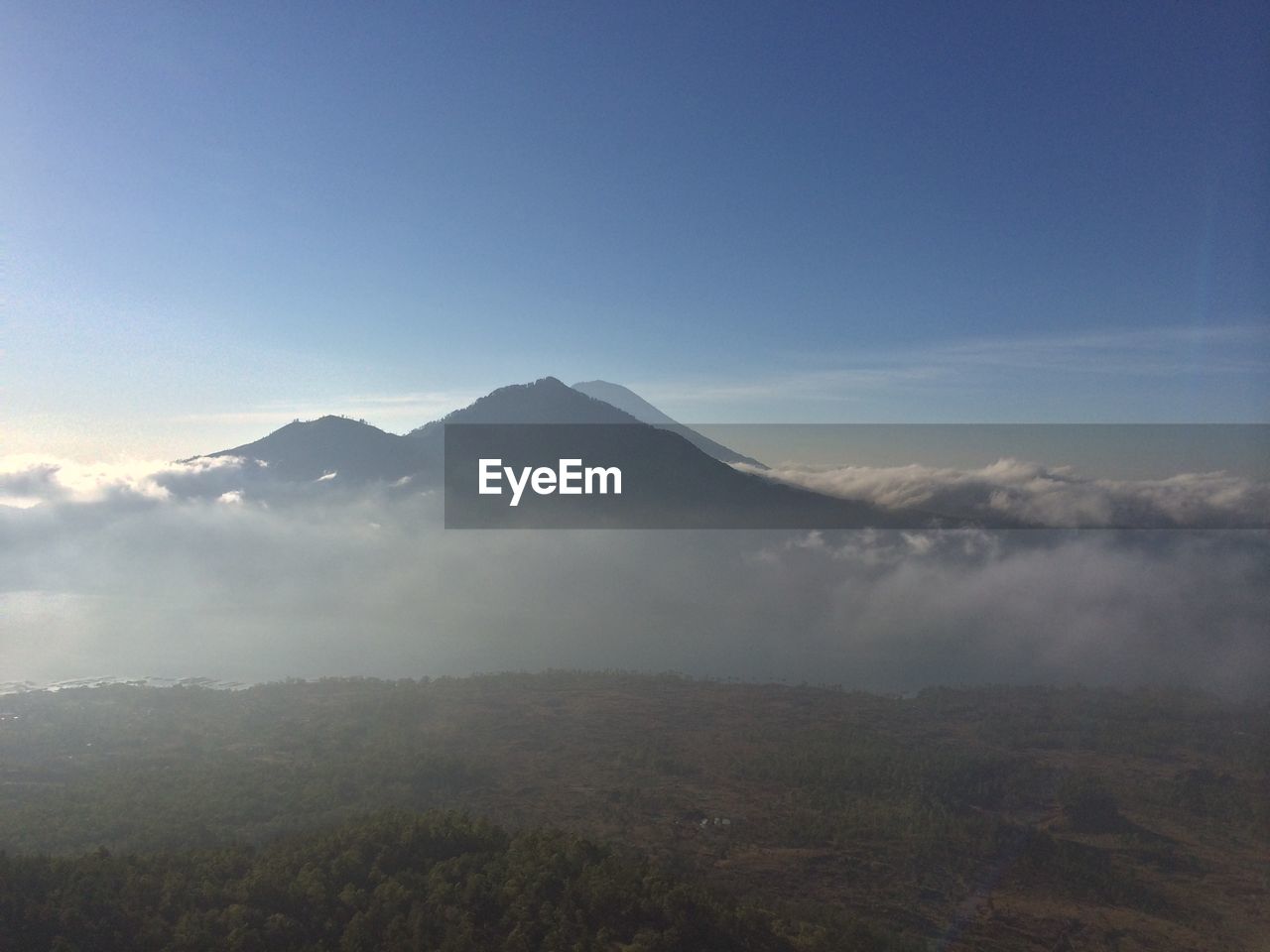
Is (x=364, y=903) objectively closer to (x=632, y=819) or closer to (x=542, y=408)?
(x=632, y=819)

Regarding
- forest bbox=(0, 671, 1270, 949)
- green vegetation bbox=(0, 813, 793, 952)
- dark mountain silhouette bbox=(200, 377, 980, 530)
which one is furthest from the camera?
dark mountain silhouette bbox=(200, 377, 980, 530)

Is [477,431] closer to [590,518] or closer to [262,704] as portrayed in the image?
[590,518]

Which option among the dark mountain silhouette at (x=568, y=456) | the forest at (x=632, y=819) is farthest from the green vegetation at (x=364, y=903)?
the dark mountain silhouette at (x=568, y=456)

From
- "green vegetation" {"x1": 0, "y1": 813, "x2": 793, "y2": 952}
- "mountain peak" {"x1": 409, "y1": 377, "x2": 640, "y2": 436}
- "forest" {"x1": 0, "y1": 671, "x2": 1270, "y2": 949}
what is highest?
"mountain peak" {"x1": 409, "y1": 377, "x2": 640, "y2": 436}

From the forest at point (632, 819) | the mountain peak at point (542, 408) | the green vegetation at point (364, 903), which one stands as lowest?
the forest at point (632, 819)

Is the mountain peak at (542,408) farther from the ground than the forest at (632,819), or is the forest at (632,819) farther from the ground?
the mountain peak at (542,408)

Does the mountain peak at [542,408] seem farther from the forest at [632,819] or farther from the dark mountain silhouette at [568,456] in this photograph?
the forest at [632,819]

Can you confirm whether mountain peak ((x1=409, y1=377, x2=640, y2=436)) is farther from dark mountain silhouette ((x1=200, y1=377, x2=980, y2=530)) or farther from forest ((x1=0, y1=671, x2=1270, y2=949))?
forest ((x1=0, y1=671, x2=1270, y2=949))

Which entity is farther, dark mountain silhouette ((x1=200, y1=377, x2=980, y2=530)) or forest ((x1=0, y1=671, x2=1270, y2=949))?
dark mountain silhouette ((x1=200, y1=377, x2=980, y2=530))

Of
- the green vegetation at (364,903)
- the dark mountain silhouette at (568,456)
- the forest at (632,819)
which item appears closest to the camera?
the green vegetation at (364,903)

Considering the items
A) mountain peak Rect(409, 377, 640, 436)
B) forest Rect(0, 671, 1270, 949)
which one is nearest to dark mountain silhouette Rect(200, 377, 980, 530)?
mountain peak Rect(409, 377, 640, 436)

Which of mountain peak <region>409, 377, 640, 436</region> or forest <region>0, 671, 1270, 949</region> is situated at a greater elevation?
mountain peak <region>409, 377, 640, 436</region>
